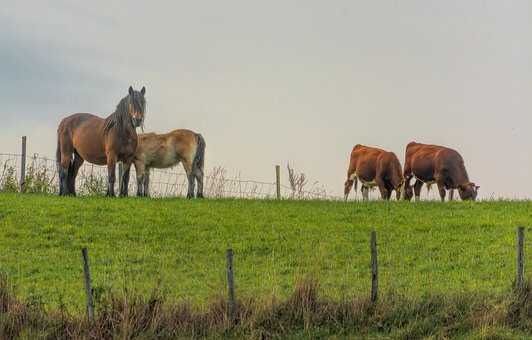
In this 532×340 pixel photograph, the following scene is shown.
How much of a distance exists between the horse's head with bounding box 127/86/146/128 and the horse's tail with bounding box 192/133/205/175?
251 centimetres

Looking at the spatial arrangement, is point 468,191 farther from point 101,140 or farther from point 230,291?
point 230,291

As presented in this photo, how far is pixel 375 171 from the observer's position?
30.8m

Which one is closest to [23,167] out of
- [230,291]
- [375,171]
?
[375,171]

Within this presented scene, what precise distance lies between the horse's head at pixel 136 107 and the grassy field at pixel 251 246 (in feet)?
7.24

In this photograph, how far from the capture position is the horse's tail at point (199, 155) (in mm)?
24797

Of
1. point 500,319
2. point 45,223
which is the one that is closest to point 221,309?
point 500,319

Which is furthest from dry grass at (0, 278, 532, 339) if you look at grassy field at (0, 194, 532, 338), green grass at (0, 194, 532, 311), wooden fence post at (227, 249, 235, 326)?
green grass at (0, 194, 532, 311)

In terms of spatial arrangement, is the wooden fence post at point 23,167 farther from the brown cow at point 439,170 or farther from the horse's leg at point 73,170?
the brown cow at point 439,170

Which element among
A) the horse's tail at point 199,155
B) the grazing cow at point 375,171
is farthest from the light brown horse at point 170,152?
the grazing cow at point 375,171

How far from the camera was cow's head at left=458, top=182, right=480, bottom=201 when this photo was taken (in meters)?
28.4

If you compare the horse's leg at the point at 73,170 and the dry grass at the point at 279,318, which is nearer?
the dry grass at the point at 279,318

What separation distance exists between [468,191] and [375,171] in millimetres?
3708

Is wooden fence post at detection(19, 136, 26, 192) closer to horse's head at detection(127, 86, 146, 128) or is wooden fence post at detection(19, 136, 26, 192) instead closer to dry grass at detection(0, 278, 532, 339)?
horse's head at detection(127, 86, 146, 128)

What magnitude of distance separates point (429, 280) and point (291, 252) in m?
3.15
